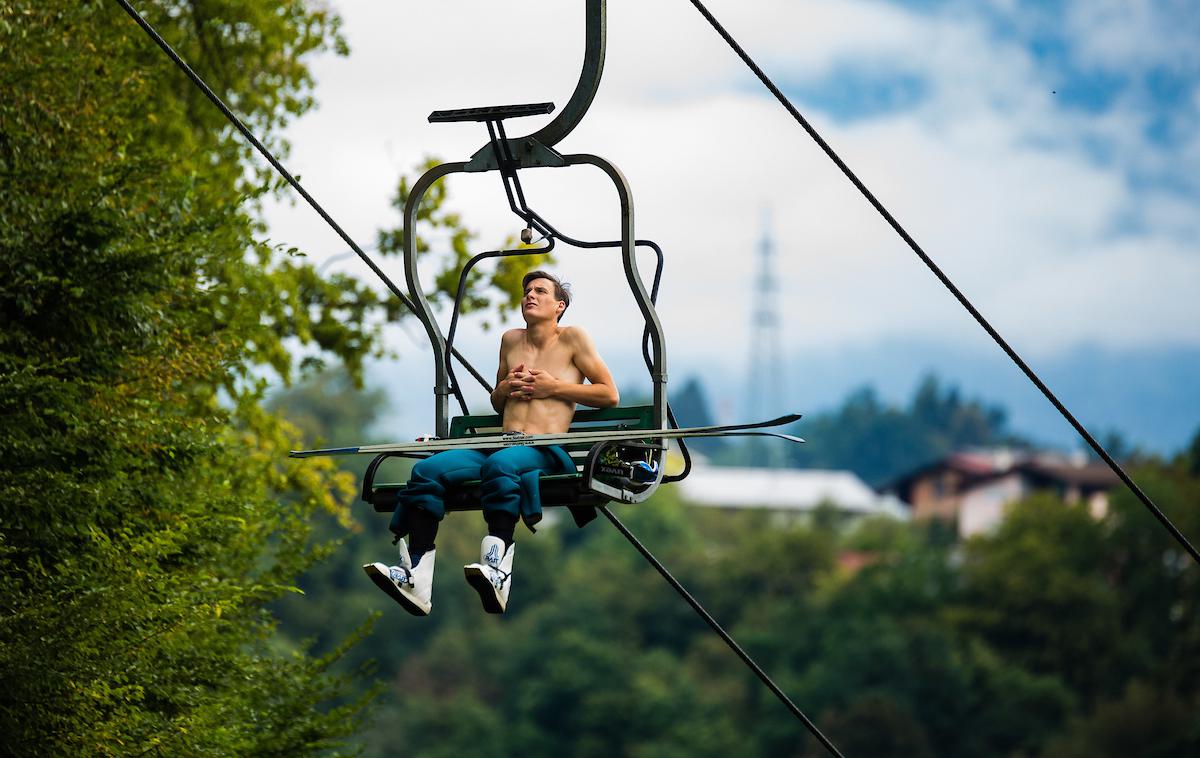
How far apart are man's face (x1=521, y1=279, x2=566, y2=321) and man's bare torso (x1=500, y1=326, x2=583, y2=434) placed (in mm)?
101

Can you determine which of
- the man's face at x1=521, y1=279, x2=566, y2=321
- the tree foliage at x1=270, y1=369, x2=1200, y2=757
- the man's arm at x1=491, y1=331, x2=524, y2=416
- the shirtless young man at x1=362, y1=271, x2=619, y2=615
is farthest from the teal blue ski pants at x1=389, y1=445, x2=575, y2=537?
the tree foliage at x1=270, y1=369, x2=1200, y2=757

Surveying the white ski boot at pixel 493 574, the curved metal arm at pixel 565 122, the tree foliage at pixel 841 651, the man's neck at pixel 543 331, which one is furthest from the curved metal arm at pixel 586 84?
the tree foliage at pixel 841 651

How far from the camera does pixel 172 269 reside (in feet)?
46.9

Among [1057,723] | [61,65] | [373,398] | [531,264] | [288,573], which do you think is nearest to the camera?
[61,65]

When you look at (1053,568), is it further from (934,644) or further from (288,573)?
(288,573)

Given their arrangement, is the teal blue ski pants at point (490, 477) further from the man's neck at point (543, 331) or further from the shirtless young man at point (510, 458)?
the man's neck at point (543, 331)

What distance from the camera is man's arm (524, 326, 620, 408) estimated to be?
10.2m

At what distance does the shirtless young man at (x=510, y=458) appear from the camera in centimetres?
958

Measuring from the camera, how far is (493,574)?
9.55 meters

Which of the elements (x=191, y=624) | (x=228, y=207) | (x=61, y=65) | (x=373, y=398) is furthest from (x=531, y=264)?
(x=373, y=398)

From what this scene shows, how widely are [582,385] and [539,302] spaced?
0.49 m

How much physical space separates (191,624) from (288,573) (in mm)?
2626

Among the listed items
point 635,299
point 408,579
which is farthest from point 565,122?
point 408,579

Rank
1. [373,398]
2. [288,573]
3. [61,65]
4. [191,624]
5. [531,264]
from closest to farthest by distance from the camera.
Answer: [191,624] < [61,65] < [288,573] < [531,264] < [373,398]
